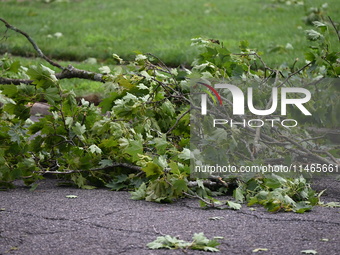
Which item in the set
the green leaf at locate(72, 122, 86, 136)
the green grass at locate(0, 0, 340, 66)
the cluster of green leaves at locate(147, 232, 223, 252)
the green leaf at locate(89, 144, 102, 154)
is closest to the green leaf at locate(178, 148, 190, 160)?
the green leaf at locate(89, 144, 102, 154)

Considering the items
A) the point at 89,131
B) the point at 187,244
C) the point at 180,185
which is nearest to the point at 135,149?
the point at 180,185

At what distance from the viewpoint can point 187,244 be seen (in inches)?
115

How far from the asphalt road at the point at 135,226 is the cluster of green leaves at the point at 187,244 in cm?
4

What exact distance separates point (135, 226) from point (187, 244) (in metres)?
0.42

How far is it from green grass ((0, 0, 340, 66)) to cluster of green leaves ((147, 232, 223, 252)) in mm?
5052

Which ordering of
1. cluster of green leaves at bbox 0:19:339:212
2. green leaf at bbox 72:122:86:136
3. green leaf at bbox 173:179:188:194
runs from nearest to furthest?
green leaf at bbox 173:179:188:194, cluster of green leaves at bbox 0:19:339:212, green leaf at bbox 72:122:86:136

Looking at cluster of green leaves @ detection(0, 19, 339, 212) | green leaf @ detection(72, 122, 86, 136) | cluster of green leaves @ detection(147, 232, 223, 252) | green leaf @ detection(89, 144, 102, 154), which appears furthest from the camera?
green leaf @ detection(72, 122, 86, 136)

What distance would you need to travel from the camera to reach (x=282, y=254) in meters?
2.82

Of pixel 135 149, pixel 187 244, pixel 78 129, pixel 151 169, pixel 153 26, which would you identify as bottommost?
pixel 187 244

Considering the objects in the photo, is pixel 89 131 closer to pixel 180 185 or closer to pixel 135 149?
pixel 135 149

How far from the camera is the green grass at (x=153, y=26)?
9008 mm

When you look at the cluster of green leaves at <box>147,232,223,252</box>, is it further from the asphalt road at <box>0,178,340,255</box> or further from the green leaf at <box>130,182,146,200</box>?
the green leaf at <box>130,182,146,200</box>

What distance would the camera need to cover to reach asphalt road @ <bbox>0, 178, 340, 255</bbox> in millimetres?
2912

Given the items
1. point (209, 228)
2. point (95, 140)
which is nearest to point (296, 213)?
point (209, 228)
